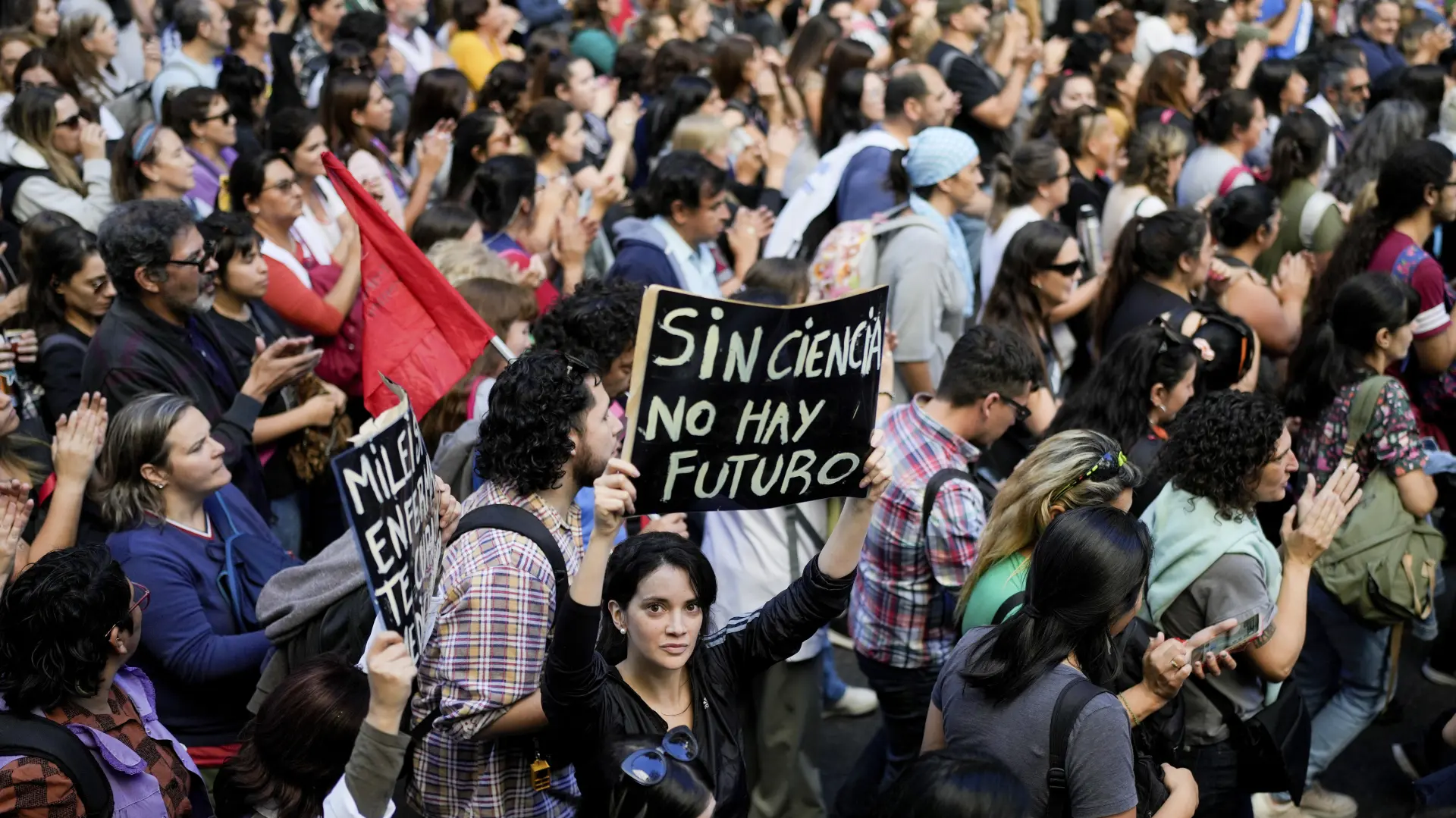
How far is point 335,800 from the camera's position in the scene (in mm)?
3066

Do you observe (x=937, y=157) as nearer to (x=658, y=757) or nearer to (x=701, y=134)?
(x=701, y=134)

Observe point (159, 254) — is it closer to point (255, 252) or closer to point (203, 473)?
point (255, 252)

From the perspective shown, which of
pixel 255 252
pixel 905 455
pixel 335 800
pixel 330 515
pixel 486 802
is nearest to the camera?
pixel 335 800

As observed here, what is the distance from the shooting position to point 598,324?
186 inches

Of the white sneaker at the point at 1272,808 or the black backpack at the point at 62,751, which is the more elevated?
the black backpack at the point at 62,751

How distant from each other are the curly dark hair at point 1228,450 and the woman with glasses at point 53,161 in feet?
17.2

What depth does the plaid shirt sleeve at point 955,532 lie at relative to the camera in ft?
14.6

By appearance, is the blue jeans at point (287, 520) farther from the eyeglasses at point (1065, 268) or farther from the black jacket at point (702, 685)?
the eyeglasses at point (1065, 268)

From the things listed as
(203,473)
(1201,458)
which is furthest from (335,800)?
(1201,458)

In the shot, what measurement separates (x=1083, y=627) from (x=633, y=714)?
3.51ft

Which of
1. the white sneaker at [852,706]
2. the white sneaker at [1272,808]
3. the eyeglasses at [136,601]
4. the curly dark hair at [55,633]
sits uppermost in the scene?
the curly dark hair at [55,633]

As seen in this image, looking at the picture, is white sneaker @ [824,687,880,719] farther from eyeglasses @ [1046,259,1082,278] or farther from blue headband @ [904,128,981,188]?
blue headband @ [904,128,981,188]

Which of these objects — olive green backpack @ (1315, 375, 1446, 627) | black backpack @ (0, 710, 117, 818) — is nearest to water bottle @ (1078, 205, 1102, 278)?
olive green backpack @ (1315, 375, 1446, 627)

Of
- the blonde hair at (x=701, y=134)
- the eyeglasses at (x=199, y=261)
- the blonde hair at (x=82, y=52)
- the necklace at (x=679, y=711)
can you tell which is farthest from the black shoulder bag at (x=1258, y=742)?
the blonde hair at (x=82, y=52)
